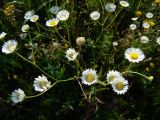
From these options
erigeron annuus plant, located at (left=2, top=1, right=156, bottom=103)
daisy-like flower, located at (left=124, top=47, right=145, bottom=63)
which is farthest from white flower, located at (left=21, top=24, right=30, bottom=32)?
daisy-like flower, located at (left=124, top=47, right=145, bottom=63)

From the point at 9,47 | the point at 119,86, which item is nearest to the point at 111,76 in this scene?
the point at 119,86

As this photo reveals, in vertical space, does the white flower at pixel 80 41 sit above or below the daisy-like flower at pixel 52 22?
below

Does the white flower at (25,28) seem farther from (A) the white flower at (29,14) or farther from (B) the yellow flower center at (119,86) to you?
(B) the yellow flower center at (119,86)

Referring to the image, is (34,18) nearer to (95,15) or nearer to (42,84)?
(95,15)

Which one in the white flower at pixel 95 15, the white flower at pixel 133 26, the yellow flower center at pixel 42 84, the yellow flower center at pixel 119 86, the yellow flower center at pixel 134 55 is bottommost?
the yellow flower center at pixel 119 86

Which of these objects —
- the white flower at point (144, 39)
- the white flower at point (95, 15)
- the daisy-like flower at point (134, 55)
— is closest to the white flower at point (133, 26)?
the white flower at point (144, 39)

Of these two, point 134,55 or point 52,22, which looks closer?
point 134,55

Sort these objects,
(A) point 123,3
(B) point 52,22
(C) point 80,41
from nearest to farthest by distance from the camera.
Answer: (C) point 80,41, (B) point 52,22, (A) point 123,3

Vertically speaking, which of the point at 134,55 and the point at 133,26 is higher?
the point at 133,26

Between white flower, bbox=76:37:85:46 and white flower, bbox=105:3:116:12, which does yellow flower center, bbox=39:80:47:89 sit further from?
white flower, bbox=105:3:116:12
